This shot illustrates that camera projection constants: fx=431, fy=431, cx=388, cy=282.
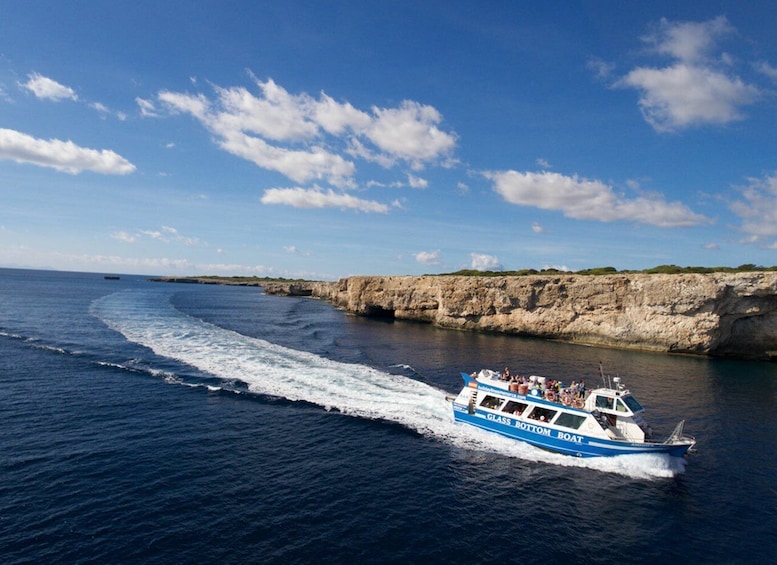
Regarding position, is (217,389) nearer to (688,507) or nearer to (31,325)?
(688,507)

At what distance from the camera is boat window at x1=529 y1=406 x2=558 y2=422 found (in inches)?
1162

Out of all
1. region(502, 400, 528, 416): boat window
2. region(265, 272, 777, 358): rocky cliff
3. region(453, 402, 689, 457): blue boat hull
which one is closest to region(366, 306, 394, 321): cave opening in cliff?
region(265, 272, 777, 358): rocky cliff

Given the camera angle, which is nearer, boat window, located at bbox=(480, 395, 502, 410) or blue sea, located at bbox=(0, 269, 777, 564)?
blue sea, located at bbox=(0, 269, 777, 564)

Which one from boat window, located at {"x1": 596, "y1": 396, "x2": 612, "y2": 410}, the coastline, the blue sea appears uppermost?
the coastline

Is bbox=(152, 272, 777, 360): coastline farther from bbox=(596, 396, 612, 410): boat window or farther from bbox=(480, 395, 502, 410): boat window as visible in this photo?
bbox=(480, 395, 502, 410): boat window

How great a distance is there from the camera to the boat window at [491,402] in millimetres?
31922

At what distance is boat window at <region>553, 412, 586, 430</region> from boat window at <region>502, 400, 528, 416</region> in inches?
99.0

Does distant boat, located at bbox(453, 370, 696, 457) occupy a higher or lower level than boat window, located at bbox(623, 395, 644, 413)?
lower

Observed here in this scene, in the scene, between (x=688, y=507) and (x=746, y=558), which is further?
(x=688, y=507)

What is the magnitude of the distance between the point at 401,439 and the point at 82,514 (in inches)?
691

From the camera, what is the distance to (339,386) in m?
39.4

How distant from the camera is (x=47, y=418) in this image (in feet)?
92.8

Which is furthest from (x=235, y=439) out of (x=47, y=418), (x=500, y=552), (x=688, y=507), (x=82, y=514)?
(x=688, y=507)

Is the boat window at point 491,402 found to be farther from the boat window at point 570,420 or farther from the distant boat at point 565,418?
the boat window at point 570,420
